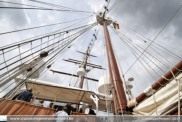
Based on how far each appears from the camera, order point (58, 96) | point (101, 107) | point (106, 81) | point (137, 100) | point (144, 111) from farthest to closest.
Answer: point (101, 107)
point (58, 96)
point (106, 81)
point (137, 100)
point (144, 111)

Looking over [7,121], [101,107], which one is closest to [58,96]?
[101,107]

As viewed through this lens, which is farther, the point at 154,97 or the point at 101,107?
the point at 101,107

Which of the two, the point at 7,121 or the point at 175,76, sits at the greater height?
the point at 175,76

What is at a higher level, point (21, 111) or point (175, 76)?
point (175, 76)

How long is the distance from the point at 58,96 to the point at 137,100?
4926 mm

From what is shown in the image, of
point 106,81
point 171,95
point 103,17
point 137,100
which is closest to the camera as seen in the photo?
point 171,95

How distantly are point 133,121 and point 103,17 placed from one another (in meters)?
8.40

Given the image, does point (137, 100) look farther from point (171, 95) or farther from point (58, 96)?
point (58, 96)

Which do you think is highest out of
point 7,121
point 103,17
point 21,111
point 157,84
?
point 103,17

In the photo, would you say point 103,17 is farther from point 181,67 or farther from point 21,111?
point 21,111

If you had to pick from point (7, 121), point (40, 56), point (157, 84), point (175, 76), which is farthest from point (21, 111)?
point (175, 76)

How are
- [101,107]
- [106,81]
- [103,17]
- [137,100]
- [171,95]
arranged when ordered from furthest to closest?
[103,17]
[101,107]
[106,81]
[137,100]
[171,95]

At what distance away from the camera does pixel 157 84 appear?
212 centimetres

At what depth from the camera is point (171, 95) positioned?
1.82 m
